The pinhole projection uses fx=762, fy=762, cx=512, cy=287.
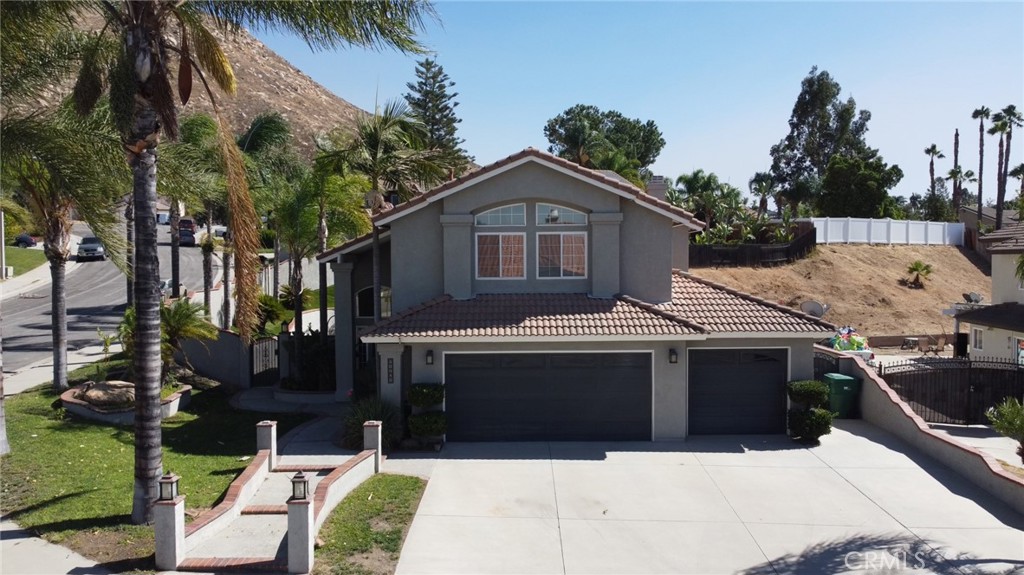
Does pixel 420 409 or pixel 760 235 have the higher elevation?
pixel 760 235

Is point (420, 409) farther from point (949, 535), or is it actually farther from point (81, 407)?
point (949, 535)

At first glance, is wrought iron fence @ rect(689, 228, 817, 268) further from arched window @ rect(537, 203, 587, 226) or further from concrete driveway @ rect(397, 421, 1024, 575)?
concrete driveway @ rect(397, 421, 1024, 575)

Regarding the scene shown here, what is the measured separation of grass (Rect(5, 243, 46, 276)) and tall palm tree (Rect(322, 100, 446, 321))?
37.4 m

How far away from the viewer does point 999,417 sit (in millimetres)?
13938

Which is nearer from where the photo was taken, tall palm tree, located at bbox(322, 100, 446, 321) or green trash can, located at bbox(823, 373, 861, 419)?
green trash can, located at bbox(823, 373, 861, 419)

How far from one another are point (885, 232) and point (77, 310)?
4837 cm

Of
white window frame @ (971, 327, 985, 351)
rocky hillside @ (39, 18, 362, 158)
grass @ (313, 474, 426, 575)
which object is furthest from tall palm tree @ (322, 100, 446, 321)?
rocky hillside @ (39, 18, 362, 158)

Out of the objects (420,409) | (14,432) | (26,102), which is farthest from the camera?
(420,409)

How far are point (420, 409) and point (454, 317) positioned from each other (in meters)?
2.10

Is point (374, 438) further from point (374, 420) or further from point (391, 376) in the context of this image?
point (391, 376)

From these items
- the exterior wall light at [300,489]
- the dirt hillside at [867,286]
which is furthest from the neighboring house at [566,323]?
the dirt hillside at [867,286]

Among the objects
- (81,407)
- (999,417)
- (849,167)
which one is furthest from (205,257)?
(849,167)

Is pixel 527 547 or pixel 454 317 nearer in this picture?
pixel 527 547

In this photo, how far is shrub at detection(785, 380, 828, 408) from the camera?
16234 millimetres
